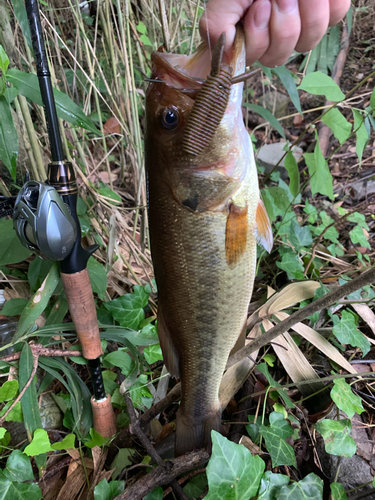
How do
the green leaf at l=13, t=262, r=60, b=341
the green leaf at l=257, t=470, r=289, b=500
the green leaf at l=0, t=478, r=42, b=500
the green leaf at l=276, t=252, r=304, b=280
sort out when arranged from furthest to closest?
the green leaf at l=276, t=252, r=304, b=280, the green leaf at l=13, t=262, r=60, b=341, the green leaf at l=0, t=478, r=42, b=500, the green leaf at l=257, t=470, r=289, b=500

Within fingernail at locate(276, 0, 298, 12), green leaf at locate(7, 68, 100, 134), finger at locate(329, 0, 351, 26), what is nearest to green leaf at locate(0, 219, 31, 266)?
green leaf at locate(7, 68, 100, 134)

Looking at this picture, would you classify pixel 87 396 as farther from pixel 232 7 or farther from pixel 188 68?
pixel 232 7

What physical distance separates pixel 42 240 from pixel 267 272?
1.77 meters

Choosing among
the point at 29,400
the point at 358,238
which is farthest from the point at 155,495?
the point at 358,238

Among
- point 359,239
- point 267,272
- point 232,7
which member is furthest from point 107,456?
point 359,239

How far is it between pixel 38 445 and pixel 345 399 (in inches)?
50.6

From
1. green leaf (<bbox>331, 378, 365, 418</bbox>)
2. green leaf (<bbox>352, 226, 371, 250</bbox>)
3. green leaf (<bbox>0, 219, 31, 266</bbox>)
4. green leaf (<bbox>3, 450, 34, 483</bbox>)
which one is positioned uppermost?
green leaf (<bbox>0, 219, 31, 266</bbox>)

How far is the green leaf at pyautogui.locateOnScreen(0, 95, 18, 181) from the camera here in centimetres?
116

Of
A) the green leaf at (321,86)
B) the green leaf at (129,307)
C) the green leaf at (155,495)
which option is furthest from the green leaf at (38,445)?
the green leaf at (321,86)

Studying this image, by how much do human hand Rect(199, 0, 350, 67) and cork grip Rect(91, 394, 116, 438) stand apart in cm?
158

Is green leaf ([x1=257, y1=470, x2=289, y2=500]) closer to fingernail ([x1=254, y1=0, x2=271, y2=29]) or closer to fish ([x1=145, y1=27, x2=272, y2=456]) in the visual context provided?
fish ([x1=145, y1=27, x2=272, y2=456])

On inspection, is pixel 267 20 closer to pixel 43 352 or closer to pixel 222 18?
pixel 222 18

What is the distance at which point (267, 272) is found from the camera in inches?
96.7

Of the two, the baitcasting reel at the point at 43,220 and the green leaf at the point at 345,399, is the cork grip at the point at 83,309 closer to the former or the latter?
the baitcasting reel at the point at 43,220
